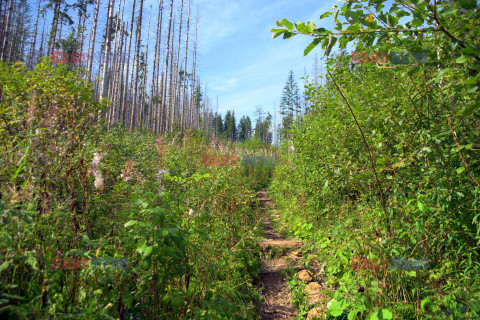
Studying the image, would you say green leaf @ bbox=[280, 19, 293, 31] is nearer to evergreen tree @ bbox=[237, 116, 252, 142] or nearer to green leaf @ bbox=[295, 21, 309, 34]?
green leaf @ bbox=[295, 21, 309, 34]

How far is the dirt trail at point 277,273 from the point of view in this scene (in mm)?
2605

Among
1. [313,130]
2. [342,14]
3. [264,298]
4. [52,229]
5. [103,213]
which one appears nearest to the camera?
[342,14]

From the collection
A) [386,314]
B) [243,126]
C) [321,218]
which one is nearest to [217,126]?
[243,126]

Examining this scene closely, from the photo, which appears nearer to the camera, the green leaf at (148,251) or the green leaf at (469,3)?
the green leaf at (469,3)

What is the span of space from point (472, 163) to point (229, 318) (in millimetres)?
2082

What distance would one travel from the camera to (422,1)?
1.15 meters

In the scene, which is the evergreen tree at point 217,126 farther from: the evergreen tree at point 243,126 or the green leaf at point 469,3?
the green leaf at point 469,3

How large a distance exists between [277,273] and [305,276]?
45 centimetres

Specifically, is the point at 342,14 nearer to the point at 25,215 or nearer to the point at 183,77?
the point at 25,215

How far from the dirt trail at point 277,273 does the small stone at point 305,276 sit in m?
0.19

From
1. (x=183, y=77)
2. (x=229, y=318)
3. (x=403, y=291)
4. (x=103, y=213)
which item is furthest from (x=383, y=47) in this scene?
(x=183, y=77)

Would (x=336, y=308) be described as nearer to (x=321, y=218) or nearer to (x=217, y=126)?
(x=321, y=218)

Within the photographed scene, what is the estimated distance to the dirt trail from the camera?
8.55 ft

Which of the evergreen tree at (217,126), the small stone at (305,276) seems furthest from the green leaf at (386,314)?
the evergreen tree at (217,126)
